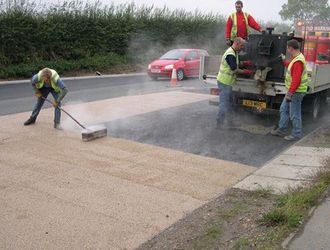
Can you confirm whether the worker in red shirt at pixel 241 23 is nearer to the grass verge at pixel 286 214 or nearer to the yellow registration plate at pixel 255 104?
the yellow registration plate at pixel 255 104

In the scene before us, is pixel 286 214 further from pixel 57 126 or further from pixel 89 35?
pixel 89 35

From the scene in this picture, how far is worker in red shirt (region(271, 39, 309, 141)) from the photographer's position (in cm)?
750

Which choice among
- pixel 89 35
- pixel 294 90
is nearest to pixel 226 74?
pixel 294 90

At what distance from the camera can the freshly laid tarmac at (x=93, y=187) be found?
4.06m

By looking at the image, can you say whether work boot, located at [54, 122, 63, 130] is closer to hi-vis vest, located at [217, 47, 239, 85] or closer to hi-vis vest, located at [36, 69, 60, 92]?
hi-vis vest, located at [36, 69, 60, 92]

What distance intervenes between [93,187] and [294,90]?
4.08 m

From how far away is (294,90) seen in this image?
7586 mm

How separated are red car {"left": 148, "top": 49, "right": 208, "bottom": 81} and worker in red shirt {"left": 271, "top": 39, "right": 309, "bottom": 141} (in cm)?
976

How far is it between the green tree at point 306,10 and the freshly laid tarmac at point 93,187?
Answer: 8.82 m

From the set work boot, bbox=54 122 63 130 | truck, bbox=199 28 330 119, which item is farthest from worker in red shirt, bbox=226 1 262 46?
work boot, bbox=54 122 63 130

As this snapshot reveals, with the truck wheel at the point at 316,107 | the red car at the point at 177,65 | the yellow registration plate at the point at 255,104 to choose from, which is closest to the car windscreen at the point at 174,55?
the red car at the point at 177,65

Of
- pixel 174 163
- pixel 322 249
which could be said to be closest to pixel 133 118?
pixel 174 163

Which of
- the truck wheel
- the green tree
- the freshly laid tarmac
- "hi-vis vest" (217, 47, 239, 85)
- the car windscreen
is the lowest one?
the freshly laid tarmac

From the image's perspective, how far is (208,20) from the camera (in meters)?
28.1
